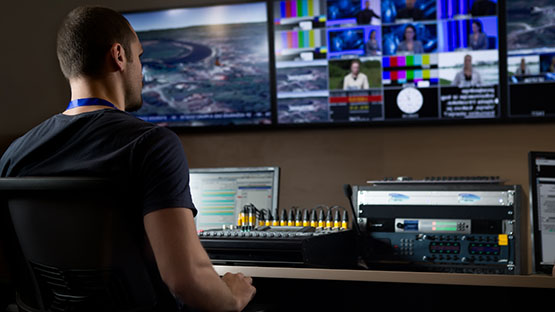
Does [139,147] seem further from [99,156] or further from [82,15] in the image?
[82,15]

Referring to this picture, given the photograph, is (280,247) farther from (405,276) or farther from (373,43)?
(373,43)

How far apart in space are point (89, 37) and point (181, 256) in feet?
1.81

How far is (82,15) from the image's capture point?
1.41 metres

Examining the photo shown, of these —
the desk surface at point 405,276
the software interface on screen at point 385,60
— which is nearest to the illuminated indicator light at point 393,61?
the software interface on screen at point 385,60

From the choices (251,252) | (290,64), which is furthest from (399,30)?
(251,252)

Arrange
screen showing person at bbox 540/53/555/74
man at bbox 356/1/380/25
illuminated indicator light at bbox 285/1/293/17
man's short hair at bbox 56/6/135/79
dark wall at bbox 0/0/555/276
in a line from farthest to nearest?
illuminated indicator light at bbox 285/1/293/17 → man at bbox 356/1/380/25 → dark wall at bbox 0/0/555/276 → screen showing person at bbox 540/53/555/74 → man's short hair at bbox 56/6/135/79

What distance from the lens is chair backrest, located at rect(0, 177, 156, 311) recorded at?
1.21m

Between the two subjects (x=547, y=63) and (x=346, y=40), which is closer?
(x=547, y=63)

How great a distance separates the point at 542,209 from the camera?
221 centimetres

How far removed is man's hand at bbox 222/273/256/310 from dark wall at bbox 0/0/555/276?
69.4 inches

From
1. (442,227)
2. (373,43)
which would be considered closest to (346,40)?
(373,43)

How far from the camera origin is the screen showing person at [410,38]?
3.02 meters

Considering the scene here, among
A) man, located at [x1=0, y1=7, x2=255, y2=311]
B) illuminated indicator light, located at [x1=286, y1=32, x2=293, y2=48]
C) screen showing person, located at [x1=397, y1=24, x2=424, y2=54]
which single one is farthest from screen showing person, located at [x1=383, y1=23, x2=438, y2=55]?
man, located at [x1=0, y1=7, x2=255, y2=311]

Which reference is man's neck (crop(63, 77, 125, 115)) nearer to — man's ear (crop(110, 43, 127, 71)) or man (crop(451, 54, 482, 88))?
man's ear (crop(110, 43, 127, 71))
